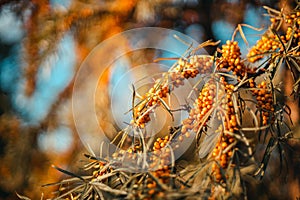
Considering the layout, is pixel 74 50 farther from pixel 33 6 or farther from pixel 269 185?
pixel 269 185

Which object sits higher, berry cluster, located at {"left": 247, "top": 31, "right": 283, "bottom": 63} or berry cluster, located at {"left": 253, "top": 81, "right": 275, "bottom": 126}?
berry cluster, located at {"left": 247, "top": 31, "right": 283, "bottom": 63}

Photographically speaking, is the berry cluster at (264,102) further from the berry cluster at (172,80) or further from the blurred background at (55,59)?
the blurred background at (55,59)

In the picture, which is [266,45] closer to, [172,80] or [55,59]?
[172,80]

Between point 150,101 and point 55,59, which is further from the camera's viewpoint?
point 55,59

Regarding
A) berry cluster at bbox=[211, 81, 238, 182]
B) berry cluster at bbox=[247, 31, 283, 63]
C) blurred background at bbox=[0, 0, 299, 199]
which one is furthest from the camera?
blurred background at bbox=[0, 0, 299, 199]

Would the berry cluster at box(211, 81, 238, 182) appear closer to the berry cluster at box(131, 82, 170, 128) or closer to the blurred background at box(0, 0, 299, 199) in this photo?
the berry cluster at box(131, 82, 170, 128)

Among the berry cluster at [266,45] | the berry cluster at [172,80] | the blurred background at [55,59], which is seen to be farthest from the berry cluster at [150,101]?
the blurred background at [55,59]

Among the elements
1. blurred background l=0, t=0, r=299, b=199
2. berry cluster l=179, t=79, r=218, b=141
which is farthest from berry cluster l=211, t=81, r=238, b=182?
blurred background l=0, t=0, r=299, b=199

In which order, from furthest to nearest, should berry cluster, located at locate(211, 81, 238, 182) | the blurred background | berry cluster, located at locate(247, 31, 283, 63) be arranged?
the blurred background
berry cluster, located at locate(247, 31, 283, 63)
berry cluster, located at locate(211, 81, 238, 182)

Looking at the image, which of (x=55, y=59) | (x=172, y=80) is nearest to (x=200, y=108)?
(x=172, y=80)
